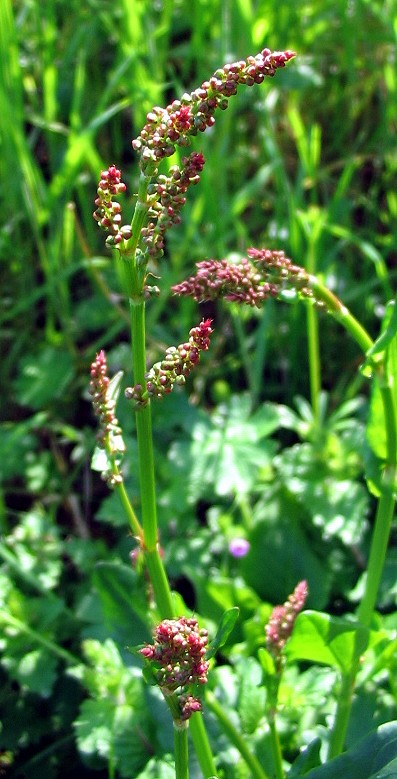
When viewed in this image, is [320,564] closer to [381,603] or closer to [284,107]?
[381,603]

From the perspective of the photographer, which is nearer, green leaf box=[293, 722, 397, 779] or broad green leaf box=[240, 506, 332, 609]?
green leaf box=[293, 722, 397, 779]

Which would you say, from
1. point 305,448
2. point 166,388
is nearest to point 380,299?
point 305,448

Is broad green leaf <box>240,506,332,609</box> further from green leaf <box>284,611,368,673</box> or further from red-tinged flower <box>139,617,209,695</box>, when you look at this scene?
red-tinged flower <box>139,617,209,695</box>

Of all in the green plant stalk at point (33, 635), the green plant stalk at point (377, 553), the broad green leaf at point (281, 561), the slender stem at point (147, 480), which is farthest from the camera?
the broad green leaf at point (281, 561)

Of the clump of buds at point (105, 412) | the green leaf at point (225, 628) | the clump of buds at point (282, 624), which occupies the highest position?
the clump of buds at point (105, 412)

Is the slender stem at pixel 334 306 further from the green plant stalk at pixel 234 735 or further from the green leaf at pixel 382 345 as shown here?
the green plant stalk at pixel 234 735

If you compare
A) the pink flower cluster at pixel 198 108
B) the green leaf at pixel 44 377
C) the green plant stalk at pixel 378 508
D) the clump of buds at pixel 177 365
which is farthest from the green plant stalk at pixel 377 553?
the green leaf at pixel 44 377

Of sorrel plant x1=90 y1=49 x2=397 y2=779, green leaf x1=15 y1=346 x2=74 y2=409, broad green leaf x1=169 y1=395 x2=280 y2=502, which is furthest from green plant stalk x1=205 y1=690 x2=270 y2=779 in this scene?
green leaf x1=15 y1=346 x2=74 y2=409
